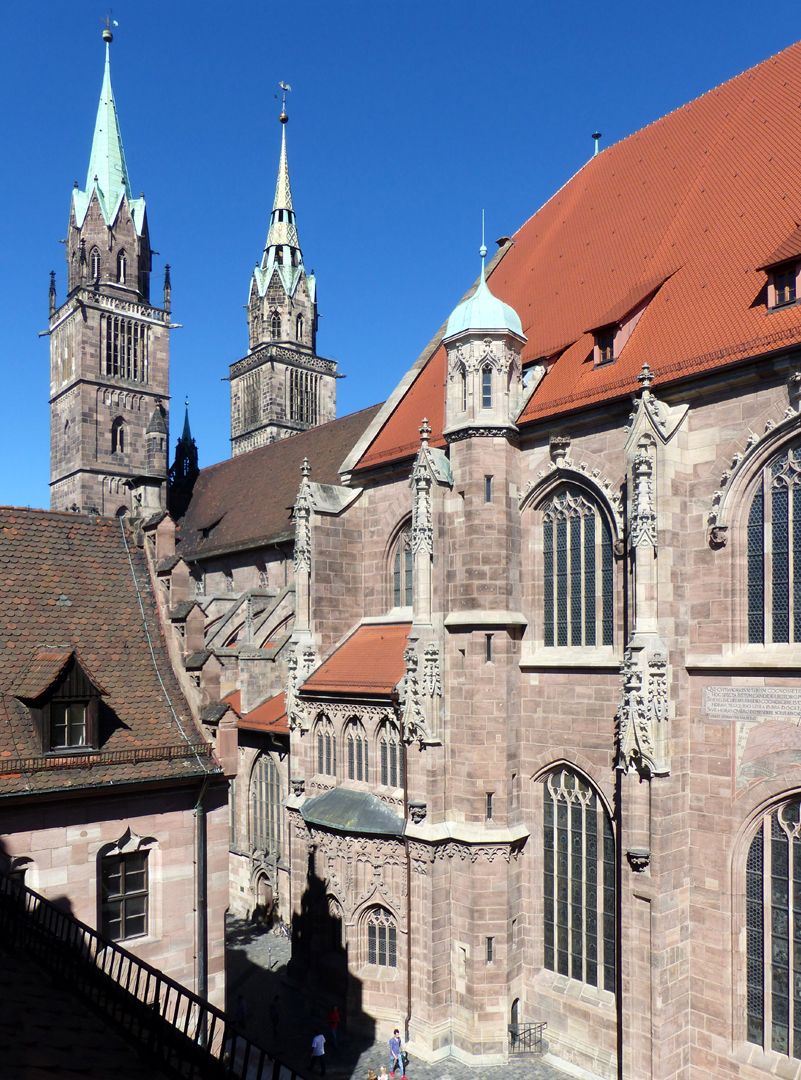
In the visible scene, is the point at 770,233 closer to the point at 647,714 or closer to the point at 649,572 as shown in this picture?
the point at 649,572

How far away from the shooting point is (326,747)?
841 inches

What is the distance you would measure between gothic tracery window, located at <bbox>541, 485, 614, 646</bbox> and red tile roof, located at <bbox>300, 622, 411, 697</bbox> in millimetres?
3683

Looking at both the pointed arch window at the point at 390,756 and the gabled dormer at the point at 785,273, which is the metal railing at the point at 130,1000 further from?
the gabled dormer at the point at 785,273

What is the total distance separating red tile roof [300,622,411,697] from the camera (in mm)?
19766

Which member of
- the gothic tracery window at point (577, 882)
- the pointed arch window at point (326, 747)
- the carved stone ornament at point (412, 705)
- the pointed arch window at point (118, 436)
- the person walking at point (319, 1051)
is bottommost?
the person walking at point (319, 1051)

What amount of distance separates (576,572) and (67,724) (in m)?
9.95

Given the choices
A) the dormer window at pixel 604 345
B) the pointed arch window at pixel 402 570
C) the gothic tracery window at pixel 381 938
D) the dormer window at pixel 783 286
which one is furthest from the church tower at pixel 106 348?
the dormer window at pixel 783 286

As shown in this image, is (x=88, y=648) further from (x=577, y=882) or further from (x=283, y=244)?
(x=283, y=244)

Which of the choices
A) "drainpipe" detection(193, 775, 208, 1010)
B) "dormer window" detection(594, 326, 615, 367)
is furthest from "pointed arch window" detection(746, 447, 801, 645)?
"drainpipe" detection(193, 775, 208, 1010)

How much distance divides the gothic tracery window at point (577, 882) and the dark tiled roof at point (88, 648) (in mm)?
7464

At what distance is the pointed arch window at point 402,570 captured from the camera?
21.8 m

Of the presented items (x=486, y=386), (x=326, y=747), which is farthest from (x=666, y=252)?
(x=326, y=747)

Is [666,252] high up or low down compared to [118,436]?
down

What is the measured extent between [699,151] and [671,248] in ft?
10.3
